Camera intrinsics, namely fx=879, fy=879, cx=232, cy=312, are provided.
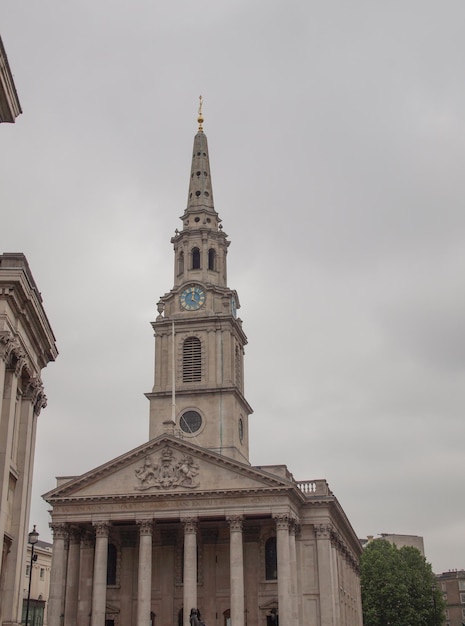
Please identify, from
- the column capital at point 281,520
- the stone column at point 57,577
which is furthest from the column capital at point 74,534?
the column capital at point 281,520

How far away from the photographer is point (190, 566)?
55438 millimetres

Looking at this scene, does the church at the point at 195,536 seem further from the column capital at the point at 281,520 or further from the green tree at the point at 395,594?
the green tree at the point at 395,594

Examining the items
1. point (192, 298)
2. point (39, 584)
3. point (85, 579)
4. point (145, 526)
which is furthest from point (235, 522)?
point (39, 584)

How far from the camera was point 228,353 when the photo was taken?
69312 mm

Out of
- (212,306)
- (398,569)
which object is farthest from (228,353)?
(398,569)

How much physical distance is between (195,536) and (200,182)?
111 ft

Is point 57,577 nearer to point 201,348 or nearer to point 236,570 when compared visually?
point 236,570

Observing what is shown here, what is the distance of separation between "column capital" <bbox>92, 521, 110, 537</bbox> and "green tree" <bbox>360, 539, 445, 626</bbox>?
46944mm

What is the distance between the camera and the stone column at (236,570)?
2130 inches

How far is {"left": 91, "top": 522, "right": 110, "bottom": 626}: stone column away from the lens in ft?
180

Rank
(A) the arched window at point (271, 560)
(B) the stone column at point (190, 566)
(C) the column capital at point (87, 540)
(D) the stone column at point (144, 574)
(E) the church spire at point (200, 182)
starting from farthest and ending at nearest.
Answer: (E) the church spire at point (200, 182) → (C) the column capital at point (87, 540) → (A) the arched window at point (271, 560) → (D) the stone column at point (144, 574) → (B) the stone column at point (190, 566)

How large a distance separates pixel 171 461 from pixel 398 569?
5007 centimetres

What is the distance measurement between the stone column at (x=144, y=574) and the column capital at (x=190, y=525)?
92.1 inches

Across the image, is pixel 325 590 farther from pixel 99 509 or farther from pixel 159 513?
pixel 99 509
